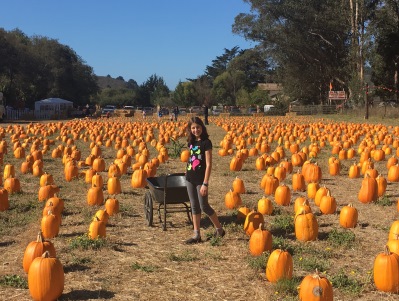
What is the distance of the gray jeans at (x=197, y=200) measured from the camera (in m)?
6.35

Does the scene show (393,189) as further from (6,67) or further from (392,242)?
(6,67)

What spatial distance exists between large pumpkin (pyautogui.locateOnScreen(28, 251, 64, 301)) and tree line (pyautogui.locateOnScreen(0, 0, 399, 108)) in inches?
1531

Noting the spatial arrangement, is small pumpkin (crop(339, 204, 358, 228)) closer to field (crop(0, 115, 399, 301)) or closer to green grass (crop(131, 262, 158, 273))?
field (crop(0, 115, 399, 301))

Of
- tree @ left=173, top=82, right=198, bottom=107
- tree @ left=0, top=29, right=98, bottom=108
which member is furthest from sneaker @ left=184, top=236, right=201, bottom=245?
tree @ left=173, top=82, right=198, bottom=107

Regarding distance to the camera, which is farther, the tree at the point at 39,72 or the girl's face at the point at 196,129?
the tree at the point at 39,72

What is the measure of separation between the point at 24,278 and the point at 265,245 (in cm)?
265

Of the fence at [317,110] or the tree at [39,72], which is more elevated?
the tree at [39,72]

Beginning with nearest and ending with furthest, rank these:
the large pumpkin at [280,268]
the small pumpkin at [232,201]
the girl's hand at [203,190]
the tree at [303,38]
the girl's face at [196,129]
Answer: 1. the large pumpkin at [280,268]
2. the girl's hand at [203,190]
3. the girl's face at [196,129]
4. the small pumpkin at [232,201]
5. the tree at [303,38]

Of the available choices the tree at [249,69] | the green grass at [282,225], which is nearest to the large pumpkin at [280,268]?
the green grass at [282,225]

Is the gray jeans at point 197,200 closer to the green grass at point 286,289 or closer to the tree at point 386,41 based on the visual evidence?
the green grass at point 286,289

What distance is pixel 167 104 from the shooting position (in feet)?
323

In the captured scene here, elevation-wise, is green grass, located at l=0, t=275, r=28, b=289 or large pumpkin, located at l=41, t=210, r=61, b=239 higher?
large pumpkin, located at l=41, t=210, r=61, b=239

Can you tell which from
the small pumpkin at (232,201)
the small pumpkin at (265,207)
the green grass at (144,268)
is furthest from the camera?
the small pumpkin at (232,201)

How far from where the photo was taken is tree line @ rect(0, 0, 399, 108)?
4403 cm
